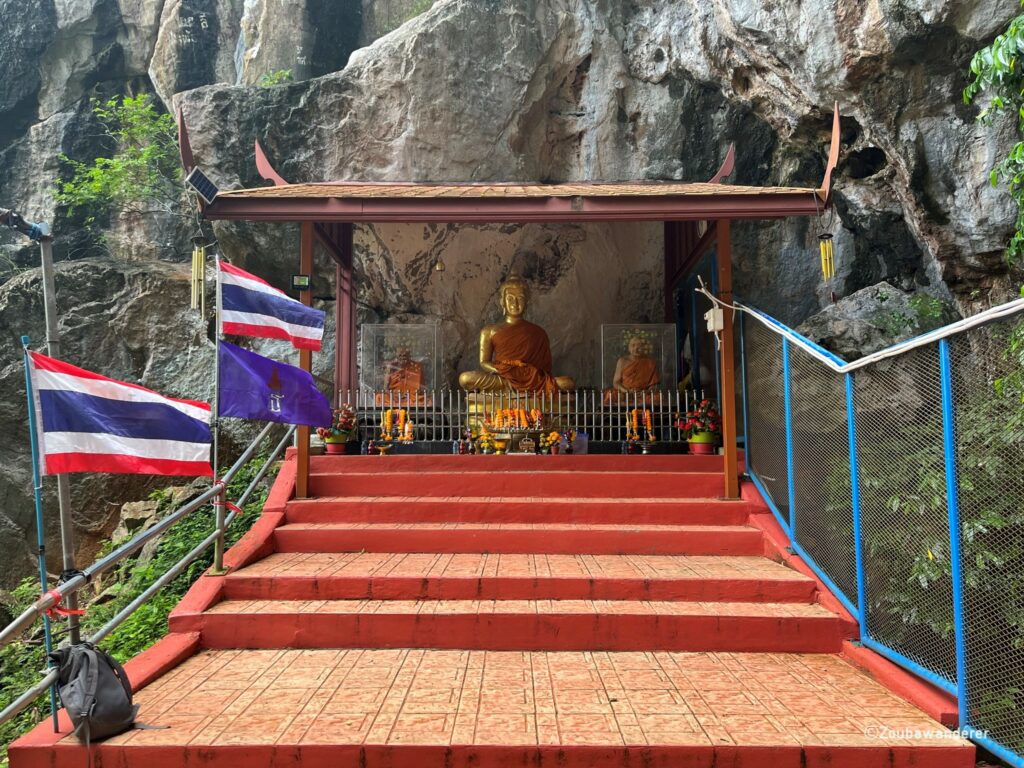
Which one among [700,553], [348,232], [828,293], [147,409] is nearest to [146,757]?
[147,409]

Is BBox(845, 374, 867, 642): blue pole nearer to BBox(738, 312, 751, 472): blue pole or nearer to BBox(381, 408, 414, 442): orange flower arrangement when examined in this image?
BBox(738, 312, 751, 472): blue pole

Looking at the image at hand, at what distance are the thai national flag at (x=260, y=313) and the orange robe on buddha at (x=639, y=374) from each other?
16.7 ft

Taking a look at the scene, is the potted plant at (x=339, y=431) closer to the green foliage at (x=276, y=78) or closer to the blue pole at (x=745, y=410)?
the blue pole at (x=745, y=410)

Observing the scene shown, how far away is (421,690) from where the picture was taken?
3719 millimetres

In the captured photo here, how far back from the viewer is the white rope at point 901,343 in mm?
2871

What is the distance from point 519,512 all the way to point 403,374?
13.4 feet

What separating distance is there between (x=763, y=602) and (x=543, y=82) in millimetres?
9805

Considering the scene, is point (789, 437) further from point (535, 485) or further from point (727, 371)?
point (535, 485)

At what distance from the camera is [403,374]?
9.69 metres

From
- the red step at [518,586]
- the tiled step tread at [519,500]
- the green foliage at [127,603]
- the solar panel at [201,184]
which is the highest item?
the solar panel at [201,184]

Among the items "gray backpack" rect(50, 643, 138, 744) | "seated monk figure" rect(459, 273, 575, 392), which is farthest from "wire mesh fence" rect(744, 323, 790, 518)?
"gray backpack" rect(50, 643, 138, 744)

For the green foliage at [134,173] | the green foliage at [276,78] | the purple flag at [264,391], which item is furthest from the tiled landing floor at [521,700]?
the green foliage at [134,173]

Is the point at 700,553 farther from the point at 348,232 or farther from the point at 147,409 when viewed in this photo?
the point at 348,232

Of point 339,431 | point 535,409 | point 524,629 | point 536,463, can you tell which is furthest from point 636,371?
point 524,629
